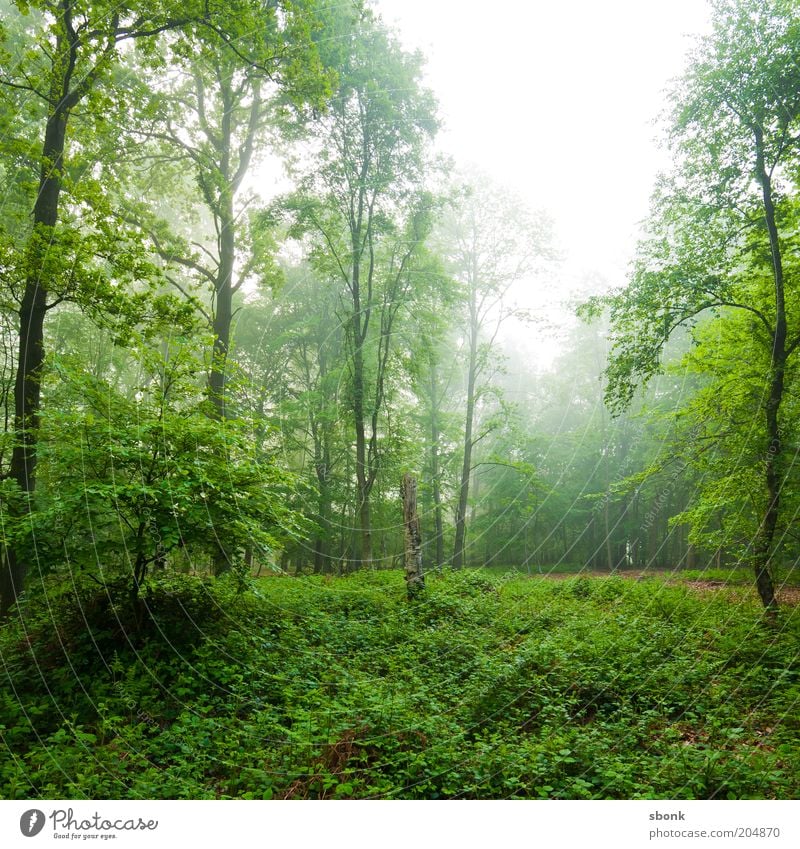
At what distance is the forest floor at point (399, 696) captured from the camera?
94.6 inches

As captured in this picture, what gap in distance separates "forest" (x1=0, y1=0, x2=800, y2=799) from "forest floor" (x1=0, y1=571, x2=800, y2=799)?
2 centimetres

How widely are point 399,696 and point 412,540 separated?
2.46 metres

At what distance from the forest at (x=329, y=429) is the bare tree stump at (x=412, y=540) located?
49mm

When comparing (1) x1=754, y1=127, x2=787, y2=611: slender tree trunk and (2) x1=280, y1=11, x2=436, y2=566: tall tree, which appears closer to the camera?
(1) x1=754, y1=127, x2=787, y2=611: slender tree trunk

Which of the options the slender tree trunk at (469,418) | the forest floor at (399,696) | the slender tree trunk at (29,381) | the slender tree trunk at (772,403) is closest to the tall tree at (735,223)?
the slender tree trunk at (772,403)

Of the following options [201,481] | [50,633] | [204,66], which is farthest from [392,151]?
[50,633]

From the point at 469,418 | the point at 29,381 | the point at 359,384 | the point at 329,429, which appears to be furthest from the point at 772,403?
the point at 29,381

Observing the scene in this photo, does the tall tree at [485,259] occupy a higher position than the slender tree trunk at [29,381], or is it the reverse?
the tall tree at [485,259]

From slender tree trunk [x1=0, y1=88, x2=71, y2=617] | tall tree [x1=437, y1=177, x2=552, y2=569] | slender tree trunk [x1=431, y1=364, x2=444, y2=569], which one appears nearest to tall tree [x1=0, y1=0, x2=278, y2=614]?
slender tree trunk [x1=0, y1=88, x2=71, y2=617]

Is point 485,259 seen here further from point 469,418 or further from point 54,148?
point 54,148

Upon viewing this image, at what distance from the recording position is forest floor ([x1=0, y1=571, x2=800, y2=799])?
2.40 meters

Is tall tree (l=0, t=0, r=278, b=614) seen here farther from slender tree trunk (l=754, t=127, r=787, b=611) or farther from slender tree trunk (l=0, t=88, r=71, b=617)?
slender tree trunk (l=754, t=127, r=787, b=611)

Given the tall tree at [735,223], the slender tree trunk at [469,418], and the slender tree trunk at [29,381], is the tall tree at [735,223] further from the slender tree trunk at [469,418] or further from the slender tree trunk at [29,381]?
the slender tree trunk at [29,381]
